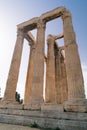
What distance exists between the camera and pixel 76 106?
11266mm

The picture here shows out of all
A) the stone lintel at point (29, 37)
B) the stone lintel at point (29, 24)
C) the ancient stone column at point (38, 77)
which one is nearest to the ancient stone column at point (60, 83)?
the stone lintel at point (29, 37)

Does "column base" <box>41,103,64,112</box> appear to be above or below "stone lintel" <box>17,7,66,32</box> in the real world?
below

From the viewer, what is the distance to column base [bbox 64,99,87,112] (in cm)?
1096

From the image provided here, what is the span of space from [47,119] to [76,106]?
2693 millimetres

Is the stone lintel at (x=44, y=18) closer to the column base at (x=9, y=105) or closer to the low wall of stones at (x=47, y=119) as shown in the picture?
the column base at (x=9, y=105)

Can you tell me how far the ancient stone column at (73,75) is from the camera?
11520 millimetres

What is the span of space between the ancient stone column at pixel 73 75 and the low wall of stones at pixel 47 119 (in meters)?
0.76

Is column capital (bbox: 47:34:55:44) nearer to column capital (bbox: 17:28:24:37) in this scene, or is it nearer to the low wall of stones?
column capital (bbox: 17:28:24:37)

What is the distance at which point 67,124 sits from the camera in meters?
10.4

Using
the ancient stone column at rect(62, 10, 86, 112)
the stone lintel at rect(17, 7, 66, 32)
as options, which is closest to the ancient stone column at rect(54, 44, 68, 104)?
the stone lintel at rect(17, 7, 66, 32)

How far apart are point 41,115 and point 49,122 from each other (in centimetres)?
115

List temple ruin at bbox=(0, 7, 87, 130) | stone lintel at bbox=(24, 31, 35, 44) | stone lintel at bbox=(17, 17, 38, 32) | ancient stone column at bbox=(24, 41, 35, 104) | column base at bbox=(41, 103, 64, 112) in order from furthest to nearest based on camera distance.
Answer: stone lintel at bbox=(24, 31, 35, 44)
ancient stone column at bbox=(24, 41, 35, 104)
stone lintel at bbox=(17, 17, 38, 32)
temple ruin at bbox=(0, 7, 87, 130)
column base at bbox=(41, 103, 64, 112)

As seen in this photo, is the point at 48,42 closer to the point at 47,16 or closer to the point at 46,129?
the point at 47,16

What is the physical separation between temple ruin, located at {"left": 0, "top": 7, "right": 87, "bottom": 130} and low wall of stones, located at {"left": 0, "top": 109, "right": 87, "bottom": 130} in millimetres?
493
